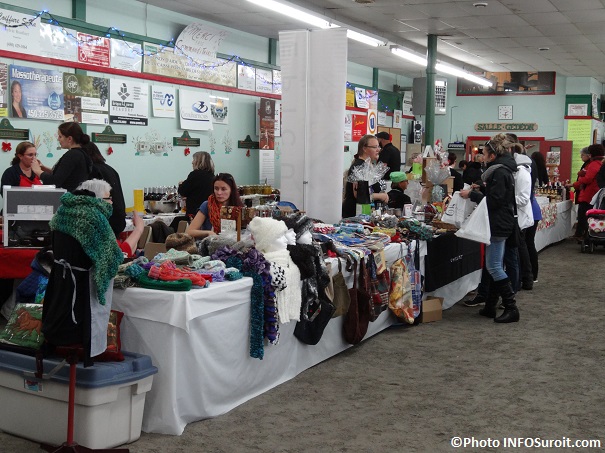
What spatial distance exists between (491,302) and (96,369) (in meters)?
4.22

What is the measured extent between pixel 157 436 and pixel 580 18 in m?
8.80

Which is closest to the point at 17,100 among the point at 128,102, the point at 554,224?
the point at 128,102

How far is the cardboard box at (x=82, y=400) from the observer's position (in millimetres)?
3338

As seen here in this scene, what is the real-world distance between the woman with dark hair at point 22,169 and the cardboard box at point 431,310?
360 centimetres

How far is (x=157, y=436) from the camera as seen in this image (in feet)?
12.0

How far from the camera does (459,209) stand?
6.54 m

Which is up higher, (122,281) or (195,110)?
(195,110)

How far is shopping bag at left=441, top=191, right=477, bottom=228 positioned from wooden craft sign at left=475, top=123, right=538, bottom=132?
1158cm

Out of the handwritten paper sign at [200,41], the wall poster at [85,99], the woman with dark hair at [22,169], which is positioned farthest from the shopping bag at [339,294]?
the handwritten paper sign at [200,41]

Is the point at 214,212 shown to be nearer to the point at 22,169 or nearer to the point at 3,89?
the point at 22,169

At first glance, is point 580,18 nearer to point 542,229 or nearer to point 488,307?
point 542,229

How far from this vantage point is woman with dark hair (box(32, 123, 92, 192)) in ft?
18.1

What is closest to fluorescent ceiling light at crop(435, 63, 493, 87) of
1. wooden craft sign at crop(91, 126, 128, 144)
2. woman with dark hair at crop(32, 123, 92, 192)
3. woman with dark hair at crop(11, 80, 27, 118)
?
wooden craft sign at crop(91, 126, 128, 144)

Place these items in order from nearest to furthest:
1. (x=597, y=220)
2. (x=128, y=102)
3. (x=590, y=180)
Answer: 1. (x=128, y=102)
2. (x=597, y=220)
3. (x=590, y=180)
